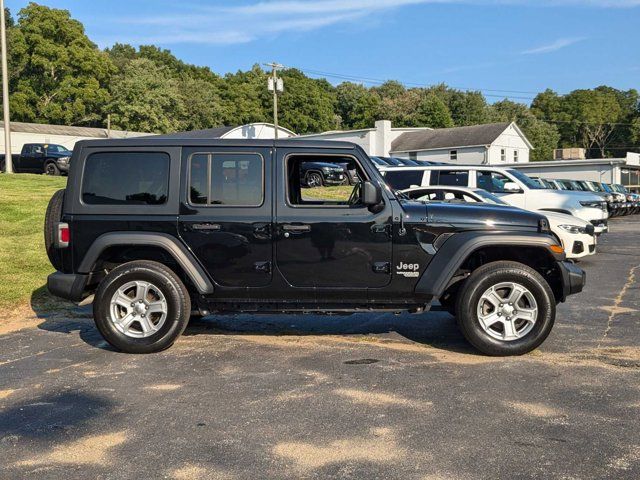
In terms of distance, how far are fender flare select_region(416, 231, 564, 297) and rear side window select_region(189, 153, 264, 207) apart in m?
Answer: 1.79

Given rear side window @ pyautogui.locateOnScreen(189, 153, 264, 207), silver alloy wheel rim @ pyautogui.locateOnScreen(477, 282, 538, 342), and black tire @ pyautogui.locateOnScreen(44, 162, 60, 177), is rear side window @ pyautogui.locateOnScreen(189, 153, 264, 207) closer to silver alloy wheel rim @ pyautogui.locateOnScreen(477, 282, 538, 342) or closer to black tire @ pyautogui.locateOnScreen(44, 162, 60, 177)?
silver alloy wheel rim @ pyautogui.locateOnScreen(477, 282, 538, 342)

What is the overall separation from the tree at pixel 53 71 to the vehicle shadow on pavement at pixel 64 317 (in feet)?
199

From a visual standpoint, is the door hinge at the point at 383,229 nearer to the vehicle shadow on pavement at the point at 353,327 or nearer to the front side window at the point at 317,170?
the front side window at the point at 317,170

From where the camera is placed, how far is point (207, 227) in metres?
5.79

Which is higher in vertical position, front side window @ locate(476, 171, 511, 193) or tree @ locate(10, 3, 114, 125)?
tree @ locate(10, 3, 114, 125)

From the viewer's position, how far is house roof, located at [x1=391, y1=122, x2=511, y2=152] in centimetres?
5444

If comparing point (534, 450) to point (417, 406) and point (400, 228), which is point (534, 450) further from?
point (400, 228)

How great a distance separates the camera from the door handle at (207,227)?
19.0ft

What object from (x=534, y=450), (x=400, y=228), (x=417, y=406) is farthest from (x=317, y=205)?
(x=534, y=450)

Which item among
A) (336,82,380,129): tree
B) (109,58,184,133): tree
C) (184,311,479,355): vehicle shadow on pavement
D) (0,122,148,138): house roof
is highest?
(336,82,380,129): tree

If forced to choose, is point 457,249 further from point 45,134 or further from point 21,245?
point 45,134

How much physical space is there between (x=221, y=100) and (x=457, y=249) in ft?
246

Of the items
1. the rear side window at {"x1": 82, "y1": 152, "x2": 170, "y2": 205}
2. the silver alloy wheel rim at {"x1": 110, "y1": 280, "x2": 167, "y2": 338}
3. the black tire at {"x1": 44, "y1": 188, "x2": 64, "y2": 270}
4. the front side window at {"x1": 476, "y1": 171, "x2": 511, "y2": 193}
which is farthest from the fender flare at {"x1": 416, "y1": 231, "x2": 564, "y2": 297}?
the front side window at {"x1": 476, "y1": 171, "x2": 511, "y2": 193}

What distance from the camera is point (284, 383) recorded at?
16.3 feet
